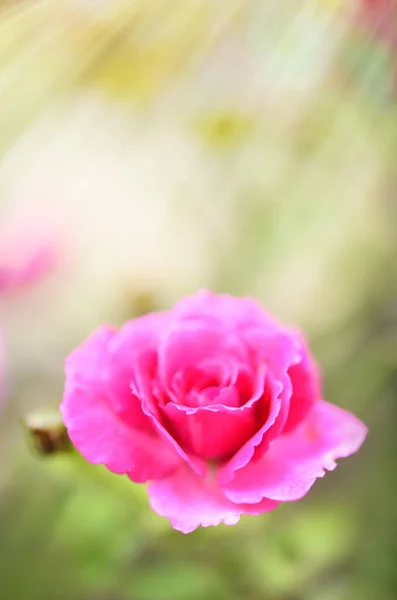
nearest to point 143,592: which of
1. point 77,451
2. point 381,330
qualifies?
point 77,451

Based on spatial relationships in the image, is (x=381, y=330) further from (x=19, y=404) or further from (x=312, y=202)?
(x=19, y=404)

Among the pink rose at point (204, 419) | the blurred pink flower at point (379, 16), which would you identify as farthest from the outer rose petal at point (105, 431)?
the blurred pink flower at point (379, 16)

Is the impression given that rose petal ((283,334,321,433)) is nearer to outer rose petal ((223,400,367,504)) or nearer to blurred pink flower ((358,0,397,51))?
outer rose petal ((223,400,367,504))

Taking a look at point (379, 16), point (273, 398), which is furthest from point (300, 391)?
point (379, 16)

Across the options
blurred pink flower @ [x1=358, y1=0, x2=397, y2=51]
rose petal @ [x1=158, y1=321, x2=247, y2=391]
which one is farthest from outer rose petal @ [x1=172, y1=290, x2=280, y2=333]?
blurred pink flower @ [x1=358, y1=0, x2=397, y2=51]

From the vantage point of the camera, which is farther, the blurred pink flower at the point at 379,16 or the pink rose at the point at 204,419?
the blurred pink flower at the point at 379,16

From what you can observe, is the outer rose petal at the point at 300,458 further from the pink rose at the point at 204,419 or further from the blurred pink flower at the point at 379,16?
the blurred pink flower at the point at 379,16
